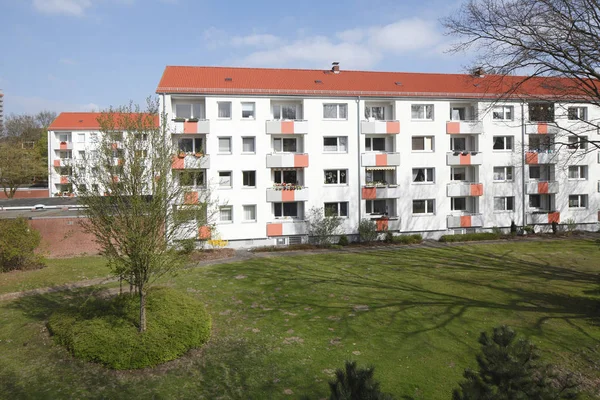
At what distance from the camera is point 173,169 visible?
1081cm

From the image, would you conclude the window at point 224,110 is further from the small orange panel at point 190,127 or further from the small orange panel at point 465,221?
the small orange panel at point 465,221

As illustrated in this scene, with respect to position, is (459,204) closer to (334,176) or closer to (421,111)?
(421,111)

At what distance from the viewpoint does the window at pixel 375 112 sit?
30703 mm

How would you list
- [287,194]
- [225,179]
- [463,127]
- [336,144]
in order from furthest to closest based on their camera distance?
1. [463,127]
2. [336,144]
3. [287,194]
4. [225,179]

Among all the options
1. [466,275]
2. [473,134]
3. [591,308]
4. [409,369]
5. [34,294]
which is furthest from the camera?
[473,134]

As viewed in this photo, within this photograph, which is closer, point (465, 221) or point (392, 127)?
point (392, 127)

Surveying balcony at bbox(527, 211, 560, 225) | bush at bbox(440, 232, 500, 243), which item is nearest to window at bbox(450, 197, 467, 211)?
bush at bbox(440, 232, 500, 243)

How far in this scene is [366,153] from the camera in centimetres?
2952

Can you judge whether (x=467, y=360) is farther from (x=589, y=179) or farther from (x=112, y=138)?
(x=589, y=179)

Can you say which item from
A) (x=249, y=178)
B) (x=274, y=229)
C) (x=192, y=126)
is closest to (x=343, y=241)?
(x=274, y=229)

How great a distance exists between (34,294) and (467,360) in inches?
608

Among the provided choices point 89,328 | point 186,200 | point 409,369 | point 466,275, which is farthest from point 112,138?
point 466,275

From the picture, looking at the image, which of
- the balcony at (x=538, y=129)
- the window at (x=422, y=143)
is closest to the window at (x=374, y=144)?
the window at (x=422, y=143)

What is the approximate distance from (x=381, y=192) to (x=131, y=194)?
2238cm
